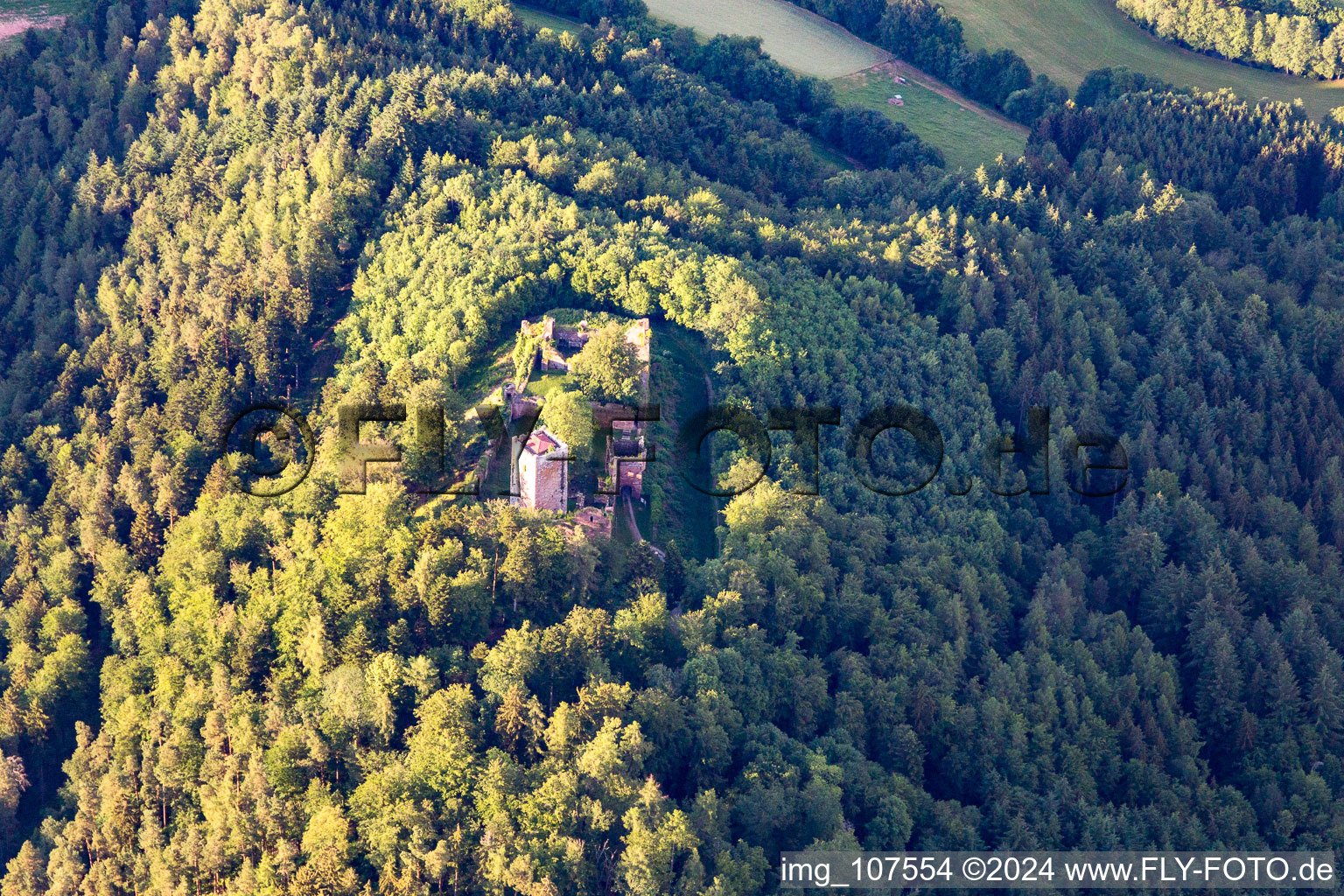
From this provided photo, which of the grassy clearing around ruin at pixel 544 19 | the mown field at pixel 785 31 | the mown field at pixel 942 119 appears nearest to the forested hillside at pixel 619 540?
the grassy clearing around ruin at pixel 544 19

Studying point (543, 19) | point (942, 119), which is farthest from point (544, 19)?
point (942, 119)

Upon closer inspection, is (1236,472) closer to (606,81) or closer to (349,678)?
(606,81)

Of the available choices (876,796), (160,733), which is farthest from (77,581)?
(876,796)

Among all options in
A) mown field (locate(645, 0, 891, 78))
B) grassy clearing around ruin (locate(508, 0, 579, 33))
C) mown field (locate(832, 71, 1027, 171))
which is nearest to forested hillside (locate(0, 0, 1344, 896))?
grassy clearing around ruin (locate(508, 0, 579, 33))

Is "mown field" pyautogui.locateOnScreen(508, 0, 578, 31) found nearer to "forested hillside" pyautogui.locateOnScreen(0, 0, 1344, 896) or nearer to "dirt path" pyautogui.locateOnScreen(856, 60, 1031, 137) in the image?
"forested hillside" pyautogui.locateOnScreen(0, 0, 1344, 896)

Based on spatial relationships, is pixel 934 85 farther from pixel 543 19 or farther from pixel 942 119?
pixel 543 19

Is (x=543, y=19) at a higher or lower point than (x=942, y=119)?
higher
